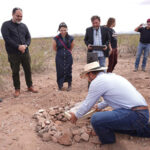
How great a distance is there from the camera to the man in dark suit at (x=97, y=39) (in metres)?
3.93

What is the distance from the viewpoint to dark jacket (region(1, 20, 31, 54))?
12.0 ft

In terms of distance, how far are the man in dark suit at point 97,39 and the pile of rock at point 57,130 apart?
147 cm

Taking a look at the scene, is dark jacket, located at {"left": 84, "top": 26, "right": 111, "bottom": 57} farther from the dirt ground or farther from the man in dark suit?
the dirt ground

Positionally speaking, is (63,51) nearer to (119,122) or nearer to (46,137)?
(46,137)

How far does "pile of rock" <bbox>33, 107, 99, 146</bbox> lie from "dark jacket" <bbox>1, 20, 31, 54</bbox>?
1.56 metres

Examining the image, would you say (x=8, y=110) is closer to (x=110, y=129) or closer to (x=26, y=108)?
(x=26, y=108)

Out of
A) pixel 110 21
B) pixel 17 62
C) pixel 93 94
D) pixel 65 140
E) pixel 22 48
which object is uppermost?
pixel 110 21

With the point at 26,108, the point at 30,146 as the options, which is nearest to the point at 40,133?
the point at 30,146

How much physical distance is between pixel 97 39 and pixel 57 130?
2.27 metres

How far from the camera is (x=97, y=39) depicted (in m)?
4.10

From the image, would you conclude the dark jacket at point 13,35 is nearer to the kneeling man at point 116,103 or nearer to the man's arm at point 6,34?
the man's arm at point 6,34

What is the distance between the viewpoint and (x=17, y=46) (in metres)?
3.72


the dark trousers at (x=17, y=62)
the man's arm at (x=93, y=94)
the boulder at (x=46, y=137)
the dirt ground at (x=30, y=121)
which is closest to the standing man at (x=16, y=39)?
the dark trousers at (x=17, y=62)

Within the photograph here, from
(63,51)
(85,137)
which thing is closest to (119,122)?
(85,137)
